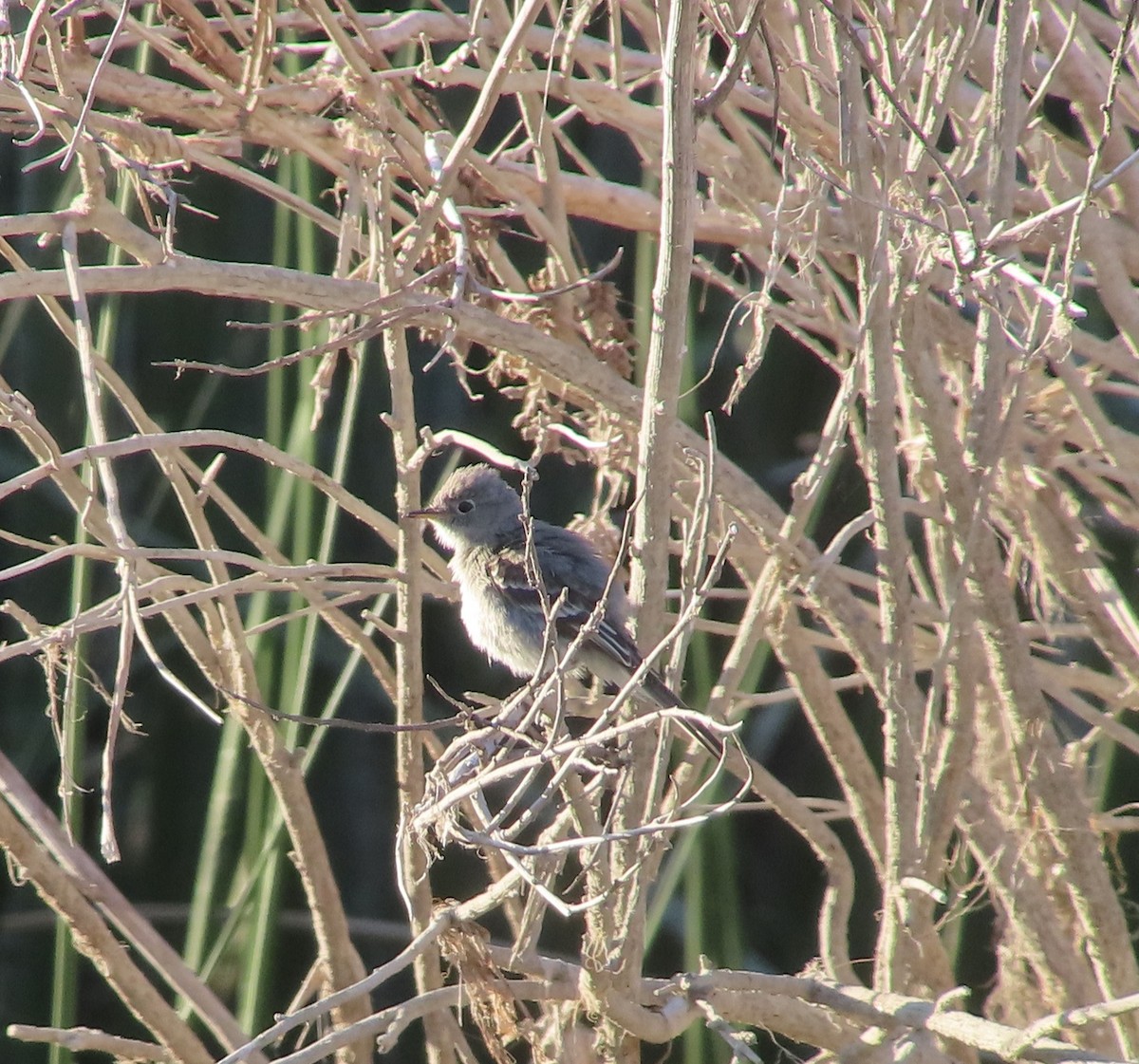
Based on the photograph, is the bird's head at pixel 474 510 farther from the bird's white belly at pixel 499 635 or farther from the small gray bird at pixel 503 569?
the bird's white belly at pixel 499 635

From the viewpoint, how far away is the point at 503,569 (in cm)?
349

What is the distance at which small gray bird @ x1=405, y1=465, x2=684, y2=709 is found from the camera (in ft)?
11.1

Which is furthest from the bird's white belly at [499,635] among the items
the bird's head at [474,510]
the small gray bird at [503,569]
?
the bird's head at [474,510]

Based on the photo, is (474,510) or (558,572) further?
(474,510)

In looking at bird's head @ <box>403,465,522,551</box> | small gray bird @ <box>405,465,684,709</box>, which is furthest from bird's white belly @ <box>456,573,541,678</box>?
bird's head @ <box>403,465,522,551</box>

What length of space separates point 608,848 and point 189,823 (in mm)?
3382

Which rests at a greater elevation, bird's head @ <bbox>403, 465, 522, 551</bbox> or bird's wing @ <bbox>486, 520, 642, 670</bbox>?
bird's head @ <bbox>403, 465, 522, 551</bbox>

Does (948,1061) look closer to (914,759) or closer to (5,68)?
(914,759)

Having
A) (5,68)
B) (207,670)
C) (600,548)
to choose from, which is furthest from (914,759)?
(5,68)

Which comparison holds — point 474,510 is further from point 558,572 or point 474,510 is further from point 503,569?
point 558,572

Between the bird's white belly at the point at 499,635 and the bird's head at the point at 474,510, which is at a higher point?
the bird's head at the point at 474,510

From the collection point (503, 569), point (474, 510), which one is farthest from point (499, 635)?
point (474, 510)

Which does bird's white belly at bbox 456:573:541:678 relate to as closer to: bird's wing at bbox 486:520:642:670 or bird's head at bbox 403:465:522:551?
bird's wing at bbox 486:520:642:670

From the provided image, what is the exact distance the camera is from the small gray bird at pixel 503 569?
11.1ft
